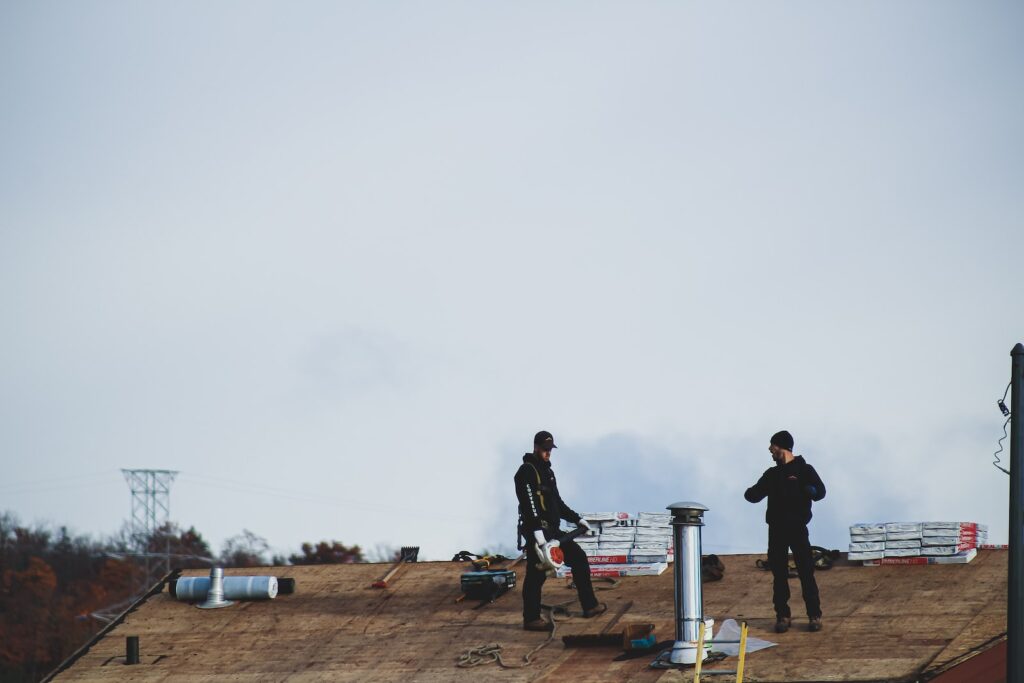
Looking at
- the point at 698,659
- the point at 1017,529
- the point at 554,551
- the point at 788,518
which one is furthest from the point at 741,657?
the point at 554,551

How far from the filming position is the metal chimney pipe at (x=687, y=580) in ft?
42.0

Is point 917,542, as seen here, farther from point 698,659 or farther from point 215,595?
point 215,595

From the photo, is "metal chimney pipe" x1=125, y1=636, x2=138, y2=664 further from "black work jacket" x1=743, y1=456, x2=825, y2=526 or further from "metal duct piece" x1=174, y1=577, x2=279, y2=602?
"black work jacket" x1=743, y1=456, x2=825, y2=526

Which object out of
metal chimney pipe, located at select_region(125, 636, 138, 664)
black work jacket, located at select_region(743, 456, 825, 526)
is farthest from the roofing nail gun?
metal chimney pipe, located at select_region(125, 636, 138, 664)

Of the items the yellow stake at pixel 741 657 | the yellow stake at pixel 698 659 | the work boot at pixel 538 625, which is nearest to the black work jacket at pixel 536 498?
the work boot at pixel 538 625

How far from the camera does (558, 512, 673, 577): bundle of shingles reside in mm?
16172

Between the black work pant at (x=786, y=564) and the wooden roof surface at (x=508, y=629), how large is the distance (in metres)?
0.27

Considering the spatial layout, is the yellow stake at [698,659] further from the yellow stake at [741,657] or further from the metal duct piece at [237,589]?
the metal duct piece at [237,589]

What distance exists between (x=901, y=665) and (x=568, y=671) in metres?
3.07

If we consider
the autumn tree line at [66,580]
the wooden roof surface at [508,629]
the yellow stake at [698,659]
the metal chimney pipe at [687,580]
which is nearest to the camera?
the yellow stake at [698,659]

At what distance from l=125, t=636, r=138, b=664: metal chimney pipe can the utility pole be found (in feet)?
31.6

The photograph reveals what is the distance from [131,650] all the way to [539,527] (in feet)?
16.2

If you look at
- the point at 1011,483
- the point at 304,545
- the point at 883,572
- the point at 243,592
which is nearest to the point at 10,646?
the point at 304,545

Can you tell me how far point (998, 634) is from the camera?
1248cm
